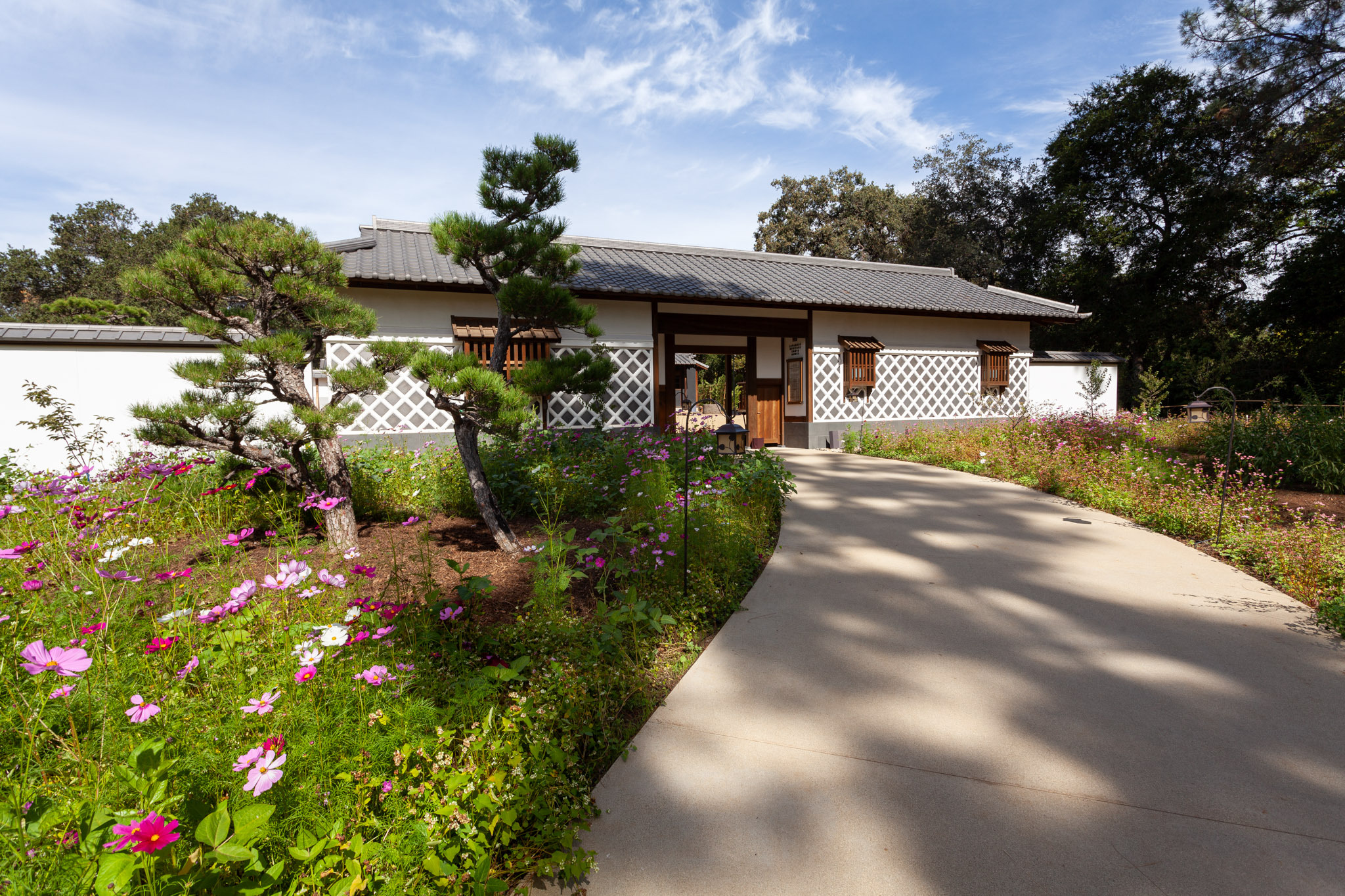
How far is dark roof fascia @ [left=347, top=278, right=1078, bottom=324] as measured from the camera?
22.7ft

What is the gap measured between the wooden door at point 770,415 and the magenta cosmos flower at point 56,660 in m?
9.37

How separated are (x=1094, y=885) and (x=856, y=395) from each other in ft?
29.2

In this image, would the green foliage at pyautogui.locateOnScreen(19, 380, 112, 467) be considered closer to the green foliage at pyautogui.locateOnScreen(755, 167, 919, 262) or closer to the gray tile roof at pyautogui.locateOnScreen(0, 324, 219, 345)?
the gray tile roof at pyautogui.locateOnScreen(0, 324, 219, 345)

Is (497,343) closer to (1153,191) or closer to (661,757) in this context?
(661,757)

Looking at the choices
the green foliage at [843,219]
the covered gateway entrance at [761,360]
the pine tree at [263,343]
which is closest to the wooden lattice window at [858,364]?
the covered gateway entrance at [761,360]

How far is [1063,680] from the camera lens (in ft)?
7.76

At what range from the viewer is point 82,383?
635 cm

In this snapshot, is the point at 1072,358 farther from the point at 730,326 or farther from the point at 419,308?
the point at 419,308

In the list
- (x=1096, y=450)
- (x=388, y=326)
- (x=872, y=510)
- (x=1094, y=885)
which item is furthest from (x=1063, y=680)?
(x=388, y=326)

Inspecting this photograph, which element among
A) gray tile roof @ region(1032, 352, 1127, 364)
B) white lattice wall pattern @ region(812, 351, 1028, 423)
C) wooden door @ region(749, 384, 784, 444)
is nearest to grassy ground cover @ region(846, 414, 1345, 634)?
white lattice wall pattern @ region(812, 351, 1028, 423)

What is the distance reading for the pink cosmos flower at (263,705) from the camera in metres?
1.33

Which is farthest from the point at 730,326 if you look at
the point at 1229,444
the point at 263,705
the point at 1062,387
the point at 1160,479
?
the point at 263,705

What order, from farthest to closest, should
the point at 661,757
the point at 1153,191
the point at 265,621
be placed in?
1. the point at 1153,191
2. the point at 265,621
3. the point at 661,757

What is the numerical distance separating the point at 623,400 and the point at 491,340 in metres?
1.95
